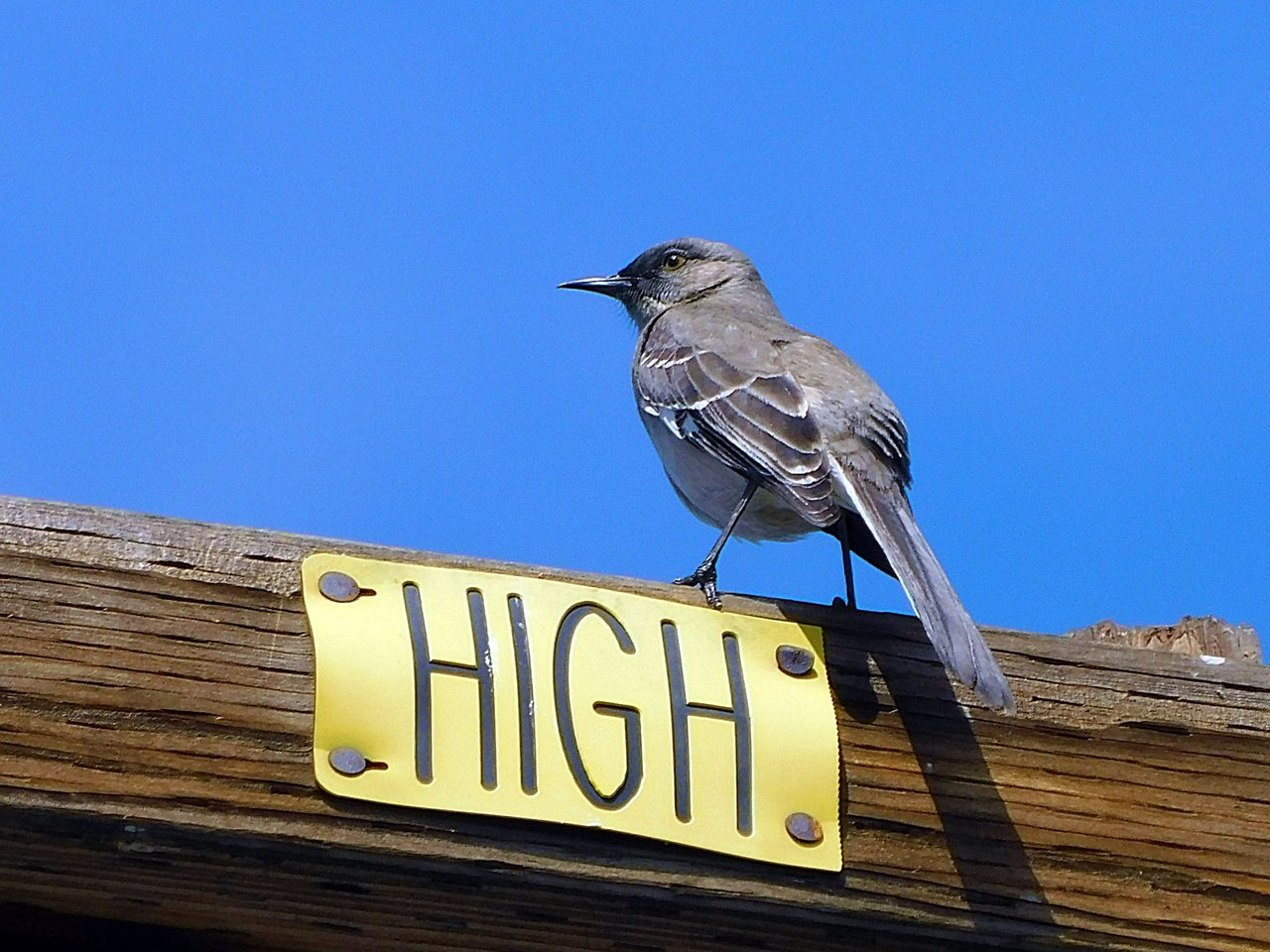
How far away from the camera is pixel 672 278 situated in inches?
260

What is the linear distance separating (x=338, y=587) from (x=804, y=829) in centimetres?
76

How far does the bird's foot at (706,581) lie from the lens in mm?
2615

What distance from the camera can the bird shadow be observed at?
247cm

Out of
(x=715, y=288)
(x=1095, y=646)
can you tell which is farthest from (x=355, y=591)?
(x=715, y=288)

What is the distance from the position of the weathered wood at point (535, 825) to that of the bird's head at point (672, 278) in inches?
153

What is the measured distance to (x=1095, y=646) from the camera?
9.09 feet

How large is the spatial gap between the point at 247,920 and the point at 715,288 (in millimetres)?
4437

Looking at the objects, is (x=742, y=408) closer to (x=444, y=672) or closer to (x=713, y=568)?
(x=713, y=568)

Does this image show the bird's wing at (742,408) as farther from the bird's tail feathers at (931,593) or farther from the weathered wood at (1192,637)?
the weathered wood at (1192,637)

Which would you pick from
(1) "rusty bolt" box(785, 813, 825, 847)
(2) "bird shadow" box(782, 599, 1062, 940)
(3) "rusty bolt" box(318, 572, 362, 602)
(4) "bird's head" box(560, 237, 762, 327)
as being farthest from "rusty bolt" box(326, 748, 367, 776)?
(4) "bird's head" box(560, 237, 762, 327)

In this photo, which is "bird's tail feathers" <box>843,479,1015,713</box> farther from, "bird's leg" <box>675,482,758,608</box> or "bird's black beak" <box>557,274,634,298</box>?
"bird's black beak" <box>557,274,634,298</box>

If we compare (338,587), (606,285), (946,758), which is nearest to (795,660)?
(946,758)

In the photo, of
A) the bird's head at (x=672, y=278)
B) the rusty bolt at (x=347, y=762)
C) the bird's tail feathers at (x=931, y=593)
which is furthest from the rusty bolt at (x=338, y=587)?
the bird's head at (x=672, y=278)

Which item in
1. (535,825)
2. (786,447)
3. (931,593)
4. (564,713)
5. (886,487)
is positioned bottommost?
(535,825)
